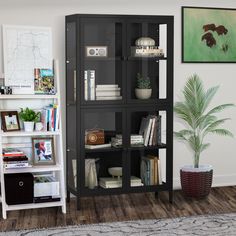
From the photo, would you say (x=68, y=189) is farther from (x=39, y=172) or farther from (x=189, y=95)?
(x=189, y=95)

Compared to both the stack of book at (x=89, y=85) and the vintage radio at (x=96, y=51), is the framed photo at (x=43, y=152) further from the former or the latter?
the vintage radio at (x=96, y=51)

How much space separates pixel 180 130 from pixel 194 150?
28cm

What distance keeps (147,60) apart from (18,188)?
1666mm

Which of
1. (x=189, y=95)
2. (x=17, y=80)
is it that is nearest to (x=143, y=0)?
(x=189, y=95)

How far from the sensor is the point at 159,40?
4.99 metres

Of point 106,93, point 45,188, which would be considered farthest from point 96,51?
point 45,188

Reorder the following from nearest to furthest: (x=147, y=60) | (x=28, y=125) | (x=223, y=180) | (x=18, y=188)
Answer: (x=18, y=188), (x=28, y=125), (x=147, y=60), (x=223, y=180)

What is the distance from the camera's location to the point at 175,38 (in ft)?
18.0

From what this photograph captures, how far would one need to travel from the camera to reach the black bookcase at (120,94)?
4.80 m

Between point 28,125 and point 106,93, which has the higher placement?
point 106,93

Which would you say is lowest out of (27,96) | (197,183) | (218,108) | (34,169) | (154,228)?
(154,228)

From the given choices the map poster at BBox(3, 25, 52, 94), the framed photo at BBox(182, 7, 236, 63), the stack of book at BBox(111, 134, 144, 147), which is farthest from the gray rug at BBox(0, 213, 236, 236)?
the framed photo at BBox(182, 7, 236, 63)

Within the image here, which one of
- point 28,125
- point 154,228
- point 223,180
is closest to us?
point 154,228

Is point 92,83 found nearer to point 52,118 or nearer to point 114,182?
point 52,118
